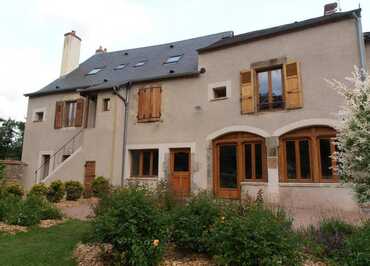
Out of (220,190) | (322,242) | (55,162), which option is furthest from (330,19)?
(55,162)

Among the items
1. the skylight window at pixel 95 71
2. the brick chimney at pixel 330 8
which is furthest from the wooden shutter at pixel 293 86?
the skylight window at pixel 95 71

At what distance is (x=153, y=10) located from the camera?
372 inches

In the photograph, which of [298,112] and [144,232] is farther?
[298,112]

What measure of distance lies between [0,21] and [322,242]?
31.1 feet

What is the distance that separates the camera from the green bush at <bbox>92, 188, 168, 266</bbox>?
358 centimetres

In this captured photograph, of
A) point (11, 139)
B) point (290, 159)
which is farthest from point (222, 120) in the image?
point (11, 139)

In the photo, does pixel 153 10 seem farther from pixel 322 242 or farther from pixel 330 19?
pixel 322 242

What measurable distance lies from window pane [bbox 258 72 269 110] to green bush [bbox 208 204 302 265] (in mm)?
6900

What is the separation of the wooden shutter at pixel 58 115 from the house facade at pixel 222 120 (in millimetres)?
55

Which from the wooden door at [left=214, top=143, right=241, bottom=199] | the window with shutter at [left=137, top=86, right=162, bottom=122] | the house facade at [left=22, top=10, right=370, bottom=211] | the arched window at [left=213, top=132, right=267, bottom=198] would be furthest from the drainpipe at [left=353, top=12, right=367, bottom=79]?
the window with shutter at [left=137, top=86, right=162, bottom=122]

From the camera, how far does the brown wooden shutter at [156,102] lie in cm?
1209

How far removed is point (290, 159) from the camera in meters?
9.43

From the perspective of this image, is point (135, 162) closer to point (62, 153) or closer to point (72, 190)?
point (72, 190)

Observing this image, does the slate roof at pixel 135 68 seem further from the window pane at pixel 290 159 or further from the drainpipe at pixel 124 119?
the window pane at pixel 290 159
